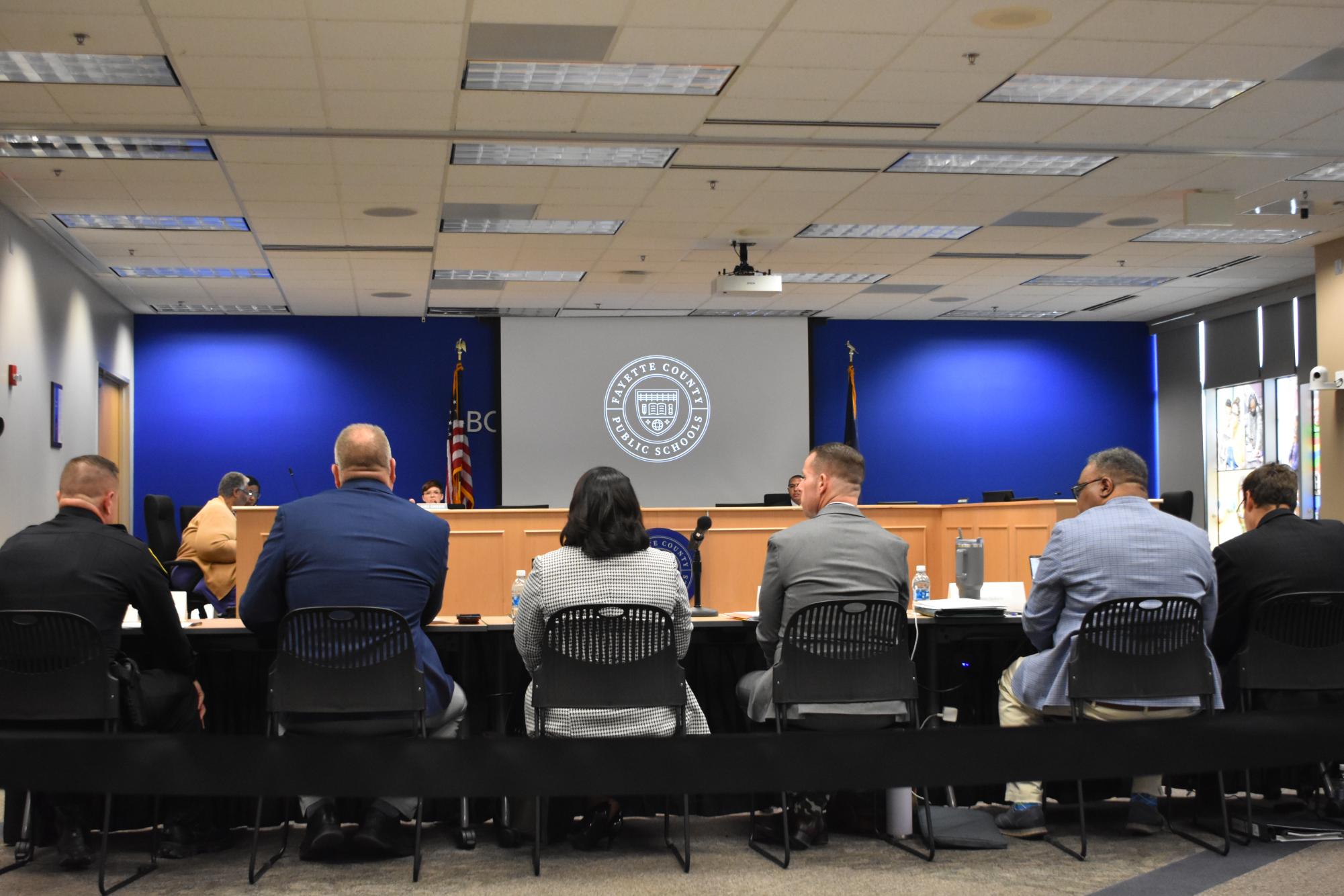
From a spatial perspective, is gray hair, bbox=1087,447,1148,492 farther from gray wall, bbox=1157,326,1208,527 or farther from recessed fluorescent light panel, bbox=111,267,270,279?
gray wall, bbox=1157,326,1208,527

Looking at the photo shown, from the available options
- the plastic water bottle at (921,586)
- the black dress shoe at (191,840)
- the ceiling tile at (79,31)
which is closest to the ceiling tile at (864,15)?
the plastic water bottle at (921,586)

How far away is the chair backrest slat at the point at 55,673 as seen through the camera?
134 inches

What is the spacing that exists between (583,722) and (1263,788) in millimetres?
2590

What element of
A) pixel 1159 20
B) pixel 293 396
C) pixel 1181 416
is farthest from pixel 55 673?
pixel 1181 416

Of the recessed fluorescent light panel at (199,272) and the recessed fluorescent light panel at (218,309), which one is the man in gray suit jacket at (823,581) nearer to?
the recessed fluorescent light panel at (199,272)

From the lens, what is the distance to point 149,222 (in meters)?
9.12

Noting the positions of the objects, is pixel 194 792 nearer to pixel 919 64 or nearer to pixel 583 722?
pixel 583 722

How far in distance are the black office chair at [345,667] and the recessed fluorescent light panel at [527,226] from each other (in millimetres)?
6304

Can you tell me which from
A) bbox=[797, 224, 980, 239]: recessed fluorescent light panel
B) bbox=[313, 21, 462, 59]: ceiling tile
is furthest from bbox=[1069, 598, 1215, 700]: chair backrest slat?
bbox=[797, 224, 980, 239]: recessed fluorescent light panel

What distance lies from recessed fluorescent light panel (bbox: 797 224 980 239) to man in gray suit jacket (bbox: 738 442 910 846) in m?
6.13

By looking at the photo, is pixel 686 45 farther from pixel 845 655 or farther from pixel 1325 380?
pixel 1325 380

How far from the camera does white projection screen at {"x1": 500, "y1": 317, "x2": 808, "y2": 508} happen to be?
44.8ft

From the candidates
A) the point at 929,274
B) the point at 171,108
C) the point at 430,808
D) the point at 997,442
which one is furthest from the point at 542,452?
the point at 430,808

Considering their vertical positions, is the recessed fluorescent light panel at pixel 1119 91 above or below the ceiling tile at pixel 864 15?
below
